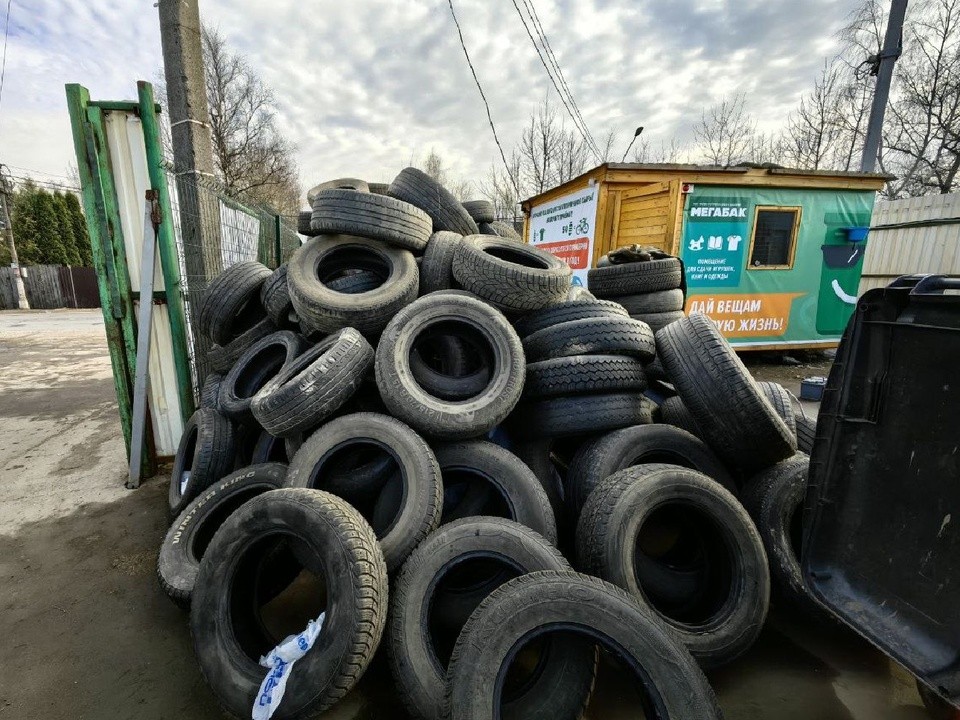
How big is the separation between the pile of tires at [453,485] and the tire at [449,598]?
1 centimetres

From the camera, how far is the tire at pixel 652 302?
5.02 meters

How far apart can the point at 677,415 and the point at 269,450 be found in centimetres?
322

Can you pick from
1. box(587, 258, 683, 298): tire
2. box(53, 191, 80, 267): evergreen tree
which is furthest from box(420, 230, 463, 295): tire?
box(53, 191, 80, 267): evergreen tree

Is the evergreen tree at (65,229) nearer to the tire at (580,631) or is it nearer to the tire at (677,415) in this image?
the tire at (677,415)

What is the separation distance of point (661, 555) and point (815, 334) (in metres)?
8.42

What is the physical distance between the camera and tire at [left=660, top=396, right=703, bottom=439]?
3.40 metres

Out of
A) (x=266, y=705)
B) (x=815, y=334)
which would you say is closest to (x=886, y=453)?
(x=266, y=705)

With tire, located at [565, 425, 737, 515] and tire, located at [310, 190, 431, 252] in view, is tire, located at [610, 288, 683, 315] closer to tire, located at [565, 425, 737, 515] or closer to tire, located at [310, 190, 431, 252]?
tire, located at [565, 425, 737, 515]

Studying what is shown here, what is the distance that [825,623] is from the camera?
7.29 ft

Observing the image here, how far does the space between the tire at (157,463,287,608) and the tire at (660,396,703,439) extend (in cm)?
296

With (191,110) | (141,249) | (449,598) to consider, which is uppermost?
(191,110)

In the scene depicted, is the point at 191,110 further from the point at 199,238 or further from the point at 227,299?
the point at 227,299

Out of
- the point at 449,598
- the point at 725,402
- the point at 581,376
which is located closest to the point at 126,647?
the point at 449,598

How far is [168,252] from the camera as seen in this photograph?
12.4ft
